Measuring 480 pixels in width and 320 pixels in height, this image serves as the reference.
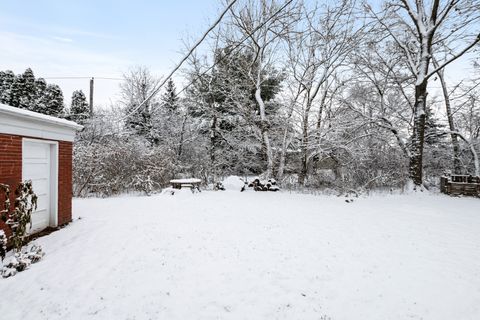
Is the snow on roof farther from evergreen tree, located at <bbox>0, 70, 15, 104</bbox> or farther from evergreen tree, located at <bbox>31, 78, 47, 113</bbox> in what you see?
evergreen tree, located at <bbox>0, 70, 15, 104</bbox>

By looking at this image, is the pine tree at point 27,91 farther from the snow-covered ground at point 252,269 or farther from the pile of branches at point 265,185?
the pile of branches at point 265,185

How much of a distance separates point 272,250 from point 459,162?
15.4 metres

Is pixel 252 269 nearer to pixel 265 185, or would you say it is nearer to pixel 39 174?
pixel 39 174

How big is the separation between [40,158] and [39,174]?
34cm

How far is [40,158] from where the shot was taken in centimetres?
557

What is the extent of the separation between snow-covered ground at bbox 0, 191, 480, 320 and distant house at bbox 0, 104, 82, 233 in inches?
24.1

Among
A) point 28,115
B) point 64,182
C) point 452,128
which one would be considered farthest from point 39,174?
point 452,128

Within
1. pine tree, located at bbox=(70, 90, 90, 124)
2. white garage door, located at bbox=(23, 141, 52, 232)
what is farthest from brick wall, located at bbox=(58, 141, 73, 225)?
pine tree, located at bbox=(70, 90, 90, 124)

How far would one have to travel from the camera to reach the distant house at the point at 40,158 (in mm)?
4570

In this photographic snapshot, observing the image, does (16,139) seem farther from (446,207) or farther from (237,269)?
(446,207)

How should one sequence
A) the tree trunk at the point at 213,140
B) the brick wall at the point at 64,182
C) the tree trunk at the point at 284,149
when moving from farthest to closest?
1. the tree trunk at the point at 213,140
2. the tree trunk at the point at 284,149
3. the brick wall at the point at 64,182

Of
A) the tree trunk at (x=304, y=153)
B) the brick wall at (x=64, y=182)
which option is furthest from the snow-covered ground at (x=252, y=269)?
the tree trunk at (x=304, y=153)

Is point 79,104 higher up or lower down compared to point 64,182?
higher up

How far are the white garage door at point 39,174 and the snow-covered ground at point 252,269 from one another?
54cm
